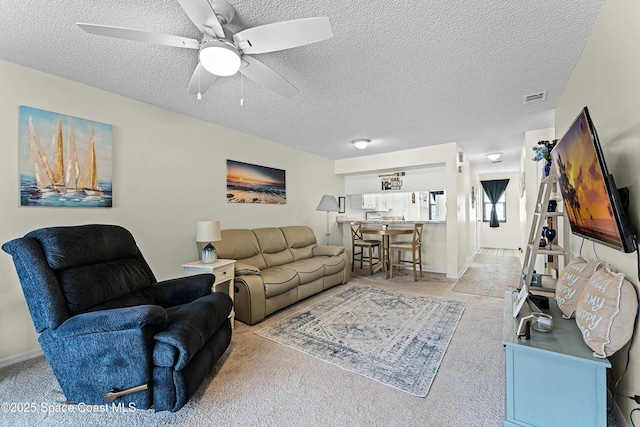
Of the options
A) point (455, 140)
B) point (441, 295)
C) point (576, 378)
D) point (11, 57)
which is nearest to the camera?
point (576, 378)

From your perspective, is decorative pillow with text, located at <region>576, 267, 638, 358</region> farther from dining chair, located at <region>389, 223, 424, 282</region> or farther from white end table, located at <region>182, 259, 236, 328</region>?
dining chair, located at <region>389, 223, 424, 282</region>

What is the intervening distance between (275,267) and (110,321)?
234 cm

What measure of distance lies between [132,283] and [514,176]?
965 cm

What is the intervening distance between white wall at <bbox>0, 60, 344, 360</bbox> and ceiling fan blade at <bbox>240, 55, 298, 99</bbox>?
1721 mm

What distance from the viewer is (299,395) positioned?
70.2 inches

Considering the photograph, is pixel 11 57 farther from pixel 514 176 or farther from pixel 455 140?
pixel 514 176

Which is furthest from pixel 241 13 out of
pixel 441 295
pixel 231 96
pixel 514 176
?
pixel 514 176

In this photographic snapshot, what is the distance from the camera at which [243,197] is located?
407 cm

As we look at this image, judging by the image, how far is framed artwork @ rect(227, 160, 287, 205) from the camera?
3922 millimetres

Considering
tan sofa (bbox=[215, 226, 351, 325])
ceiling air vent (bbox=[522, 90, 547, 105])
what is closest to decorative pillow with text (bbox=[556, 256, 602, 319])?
ceiling air vent (bbox=[522, 90, 547, 105])

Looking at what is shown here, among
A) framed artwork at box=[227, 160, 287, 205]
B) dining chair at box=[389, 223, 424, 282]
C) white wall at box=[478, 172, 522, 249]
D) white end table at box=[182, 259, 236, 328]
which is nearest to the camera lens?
white end table at box=[182, 259, 236, 328]

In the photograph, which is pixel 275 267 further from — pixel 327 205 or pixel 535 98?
pixel 535 98

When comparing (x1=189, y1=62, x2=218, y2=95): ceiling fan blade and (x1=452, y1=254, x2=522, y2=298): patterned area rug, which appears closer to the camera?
(x1=189, y1=62, x2=218, y2=95): ceiling fan blade

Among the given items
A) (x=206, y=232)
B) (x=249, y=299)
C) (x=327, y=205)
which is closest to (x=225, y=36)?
(x=206, y=232)
